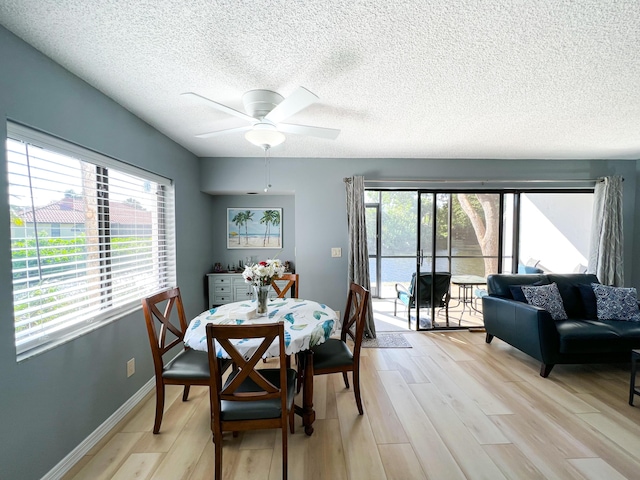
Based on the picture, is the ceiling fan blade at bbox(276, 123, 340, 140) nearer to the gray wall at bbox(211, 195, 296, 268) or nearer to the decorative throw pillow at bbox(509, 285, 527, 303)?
the gray wall at bbox(211, 195, 296, 268)

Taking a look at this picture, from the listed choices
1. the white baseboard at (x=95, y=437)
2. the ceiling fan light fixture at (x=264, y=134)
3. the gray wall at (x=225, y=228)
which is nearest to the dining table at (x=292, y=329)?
the white baseboard at (x=95, y=437)

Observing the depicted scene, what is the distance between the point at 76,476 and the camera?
63.9 inches

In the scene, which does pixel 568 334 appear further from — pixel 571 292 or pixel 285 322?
pixel 285 322

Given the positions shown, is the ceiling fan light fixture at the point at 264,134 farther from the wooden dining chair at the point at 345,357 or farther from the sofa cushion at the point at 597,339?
the sofa cushion at the point at 597,339

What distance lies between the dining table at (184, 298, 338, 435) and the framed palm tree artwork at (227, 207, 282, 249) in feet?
6.08

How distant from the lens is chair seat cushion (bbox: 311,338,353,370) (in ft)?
6.79

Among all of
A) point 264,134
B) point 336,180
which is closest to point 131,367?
point 264,134

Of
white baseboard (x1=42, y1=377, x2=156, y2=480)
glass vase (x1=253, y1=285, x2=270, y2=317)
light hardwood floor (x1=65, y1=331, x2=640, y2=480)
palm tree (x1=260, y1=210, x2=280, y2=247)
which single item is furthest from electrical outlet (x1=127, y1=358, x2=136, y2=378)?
palm tree (x1=260, y1=210, x2=280, y2=247)

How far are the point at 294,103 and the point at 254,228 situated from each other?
2826mm

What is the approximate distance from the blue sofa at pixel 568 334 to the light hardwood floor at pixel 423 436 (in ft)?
0.68

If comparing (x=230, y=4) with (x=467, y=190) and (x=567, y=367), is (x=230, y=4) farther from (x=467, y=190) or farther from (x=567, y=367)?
(x=567, y=367)

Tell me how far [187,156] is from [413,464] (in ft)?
11.9

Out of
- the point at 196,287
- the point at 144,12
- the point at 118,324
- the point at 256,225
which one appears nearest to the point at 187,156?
the point at 256,225

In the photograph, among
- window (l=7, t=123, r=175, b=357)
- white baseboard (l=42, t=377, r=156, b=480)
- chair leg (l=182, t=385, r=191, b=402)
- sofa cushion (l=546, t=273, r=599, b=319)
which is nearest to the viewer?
window (l=7, t=123, r=175, b=357)
